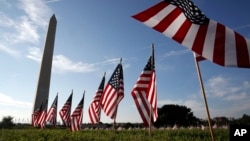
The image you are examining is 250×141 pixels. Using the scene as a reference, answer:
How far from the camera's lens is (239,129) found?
608 centimetres

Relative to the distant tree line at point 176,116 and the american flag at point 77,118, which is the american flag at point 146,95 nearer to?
the american flag at point 77,118

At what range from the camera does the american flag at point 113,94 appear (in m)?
18.9

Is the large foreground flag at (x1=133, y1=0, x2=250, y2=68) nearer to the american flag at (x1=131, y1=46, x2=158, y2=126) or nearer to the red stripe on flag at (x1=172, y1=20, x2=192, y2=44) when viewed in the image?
the red stripe on flag at (x1=172, y1=20, x2=192, y2=44)

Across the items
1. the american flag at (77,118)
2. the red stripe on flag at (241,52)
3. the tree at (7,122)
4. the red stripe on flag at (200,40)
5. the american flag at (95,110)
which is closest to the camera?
the red stripe on flag at (241,52)

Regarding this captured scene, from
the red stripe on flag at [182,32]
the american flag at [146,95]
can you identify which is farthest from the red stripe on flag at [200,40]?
the american flag at [146,95]

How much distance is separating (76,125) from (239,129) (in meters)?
19.6

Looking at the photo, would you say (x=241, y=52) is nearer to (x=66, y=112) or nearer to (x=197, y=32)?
(x=197, y=32)

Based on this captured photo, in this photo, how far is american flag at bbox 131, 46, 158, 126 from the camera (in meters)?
14.0

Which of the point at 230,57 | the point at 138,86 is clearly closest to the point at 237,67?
the point at 230,57

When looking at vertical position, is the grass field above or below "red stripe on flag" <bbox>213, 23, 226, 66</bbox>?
below

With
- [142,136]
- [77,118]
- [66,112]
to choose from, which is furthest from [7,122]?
[142,136]

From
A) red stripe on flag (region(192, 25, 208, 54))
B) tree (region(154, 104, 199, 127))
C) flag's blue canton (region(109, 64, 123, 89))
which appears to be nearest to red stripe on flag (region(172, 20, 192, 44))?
red stripe on flag (region(192, 25, 208, 54))

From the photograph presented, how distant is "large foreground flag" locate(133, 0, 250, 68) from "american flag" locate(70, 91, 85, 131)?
18605 millimetres

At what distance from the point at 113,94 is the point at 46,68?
39421 millimetres
